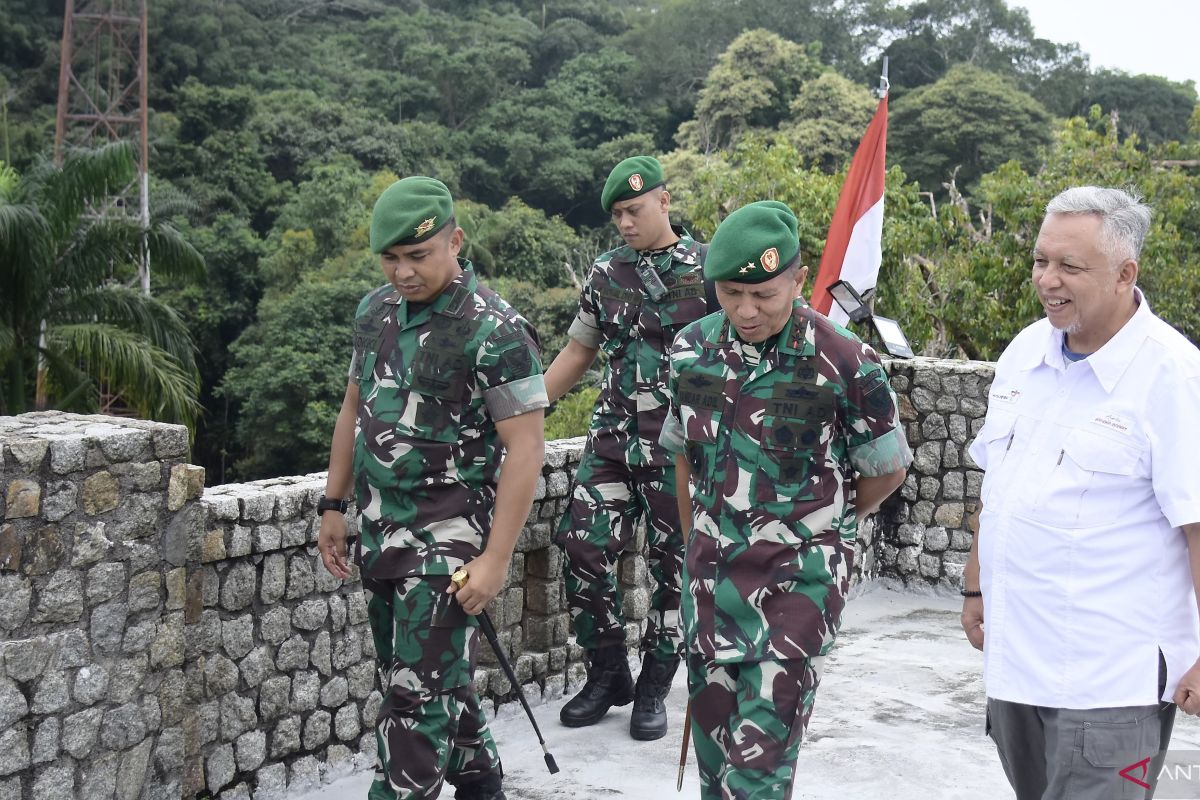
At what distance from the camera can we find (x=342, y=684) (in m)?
3.98

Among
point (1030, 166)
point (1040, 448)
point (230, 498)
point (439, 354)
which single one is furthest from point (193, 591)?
point (1030, 166)

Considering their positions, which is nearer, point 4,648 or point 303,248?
point 4,648

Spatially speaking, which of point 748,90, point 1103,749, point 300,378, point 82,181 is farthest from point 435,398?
point 748,90

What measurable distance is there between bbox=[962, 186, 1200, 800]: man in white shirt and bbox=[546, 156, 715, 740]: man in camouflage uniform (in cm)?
172

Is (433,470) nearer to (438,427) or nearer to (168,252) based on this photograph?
(438,427)

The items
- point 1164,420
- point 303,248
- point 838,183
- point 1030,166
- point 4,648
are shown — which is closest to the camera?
point 1164,420

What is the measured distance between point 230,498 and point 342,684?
0.75m

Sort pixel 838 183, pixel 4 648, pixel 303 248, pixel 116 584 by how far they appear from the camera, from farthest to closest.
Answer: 1. pixel 303 248
2. pixel 838 183
3. pixel 116 584
4. pixel 4 648

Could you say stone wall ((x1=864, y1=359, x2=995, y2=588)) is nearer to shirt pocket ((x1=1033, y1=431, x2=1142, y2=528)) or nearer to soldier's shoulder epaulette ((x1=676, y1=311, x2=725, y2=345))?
soldier's shoulder epaulette ((x1=676, y1=311, x2=725, y2=345))

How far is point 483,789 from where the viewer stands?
3.50 m

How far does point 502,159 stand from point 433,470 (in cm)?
4072

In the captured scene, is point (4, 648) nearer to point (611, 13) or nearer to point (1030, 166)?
point (1030, 166)

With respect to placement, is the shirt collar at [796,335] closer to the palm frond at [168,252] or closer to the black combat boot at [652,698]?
the black combat boot at [652,698]

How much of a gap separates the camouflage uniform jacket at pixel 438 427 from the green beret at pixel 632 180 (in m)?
1.09
